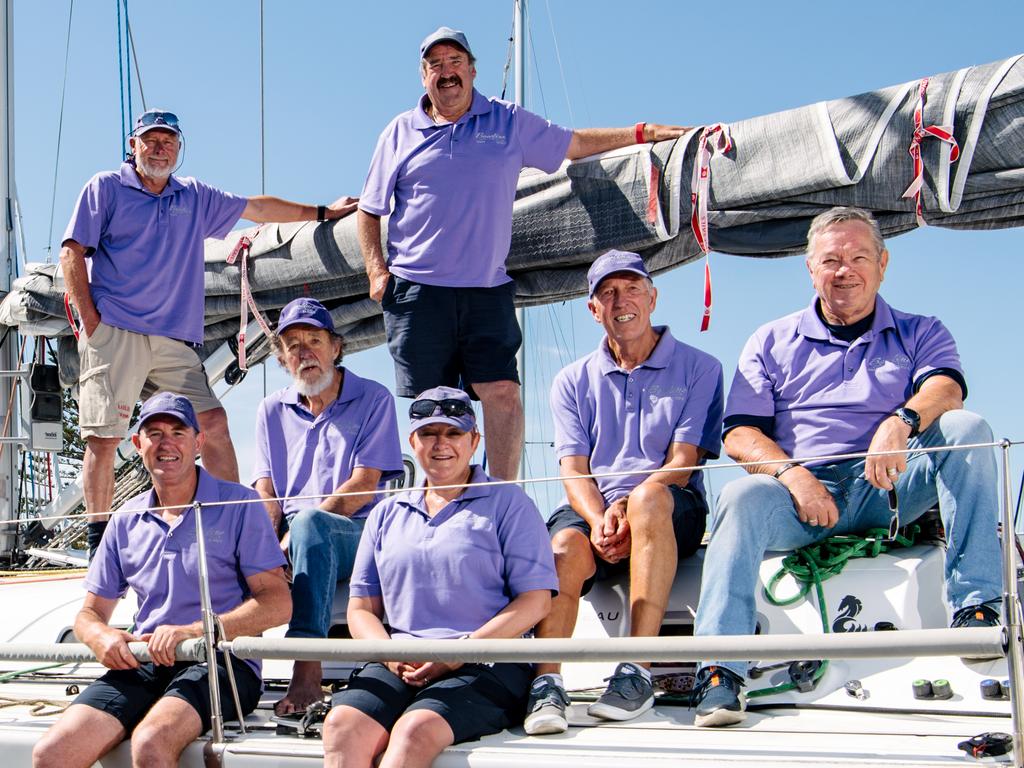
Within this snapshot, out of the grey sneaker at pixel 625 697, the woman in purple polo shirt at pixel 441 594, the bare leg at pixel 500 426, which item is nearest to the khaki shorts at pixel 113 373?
the bare leg at pixel 500 426

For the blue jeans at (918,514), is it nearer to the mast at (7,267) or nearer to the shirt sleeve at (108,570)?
the shirt sleeve at (108,570)

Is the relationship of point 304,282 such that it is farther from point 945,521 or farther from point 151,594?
point 945,521

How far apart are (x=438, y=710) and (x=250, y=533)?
0.97 metres

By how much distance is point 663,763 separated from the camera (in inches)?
110

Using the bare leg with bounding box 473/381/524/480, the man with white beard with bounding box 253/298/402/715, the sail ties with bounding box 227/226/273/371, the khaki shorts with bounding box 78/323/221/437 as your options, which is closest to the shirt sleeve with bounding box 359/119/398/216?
the man with white beard with bounding box 253/298/402/715

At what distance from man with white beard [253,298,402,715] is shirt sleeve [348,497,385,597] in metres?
0.41

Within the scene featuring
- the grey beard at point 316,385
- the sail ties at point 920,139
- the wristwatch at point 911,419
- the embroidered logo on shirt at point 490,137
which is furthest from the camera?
the embroidered logo on shirt at point 490,137

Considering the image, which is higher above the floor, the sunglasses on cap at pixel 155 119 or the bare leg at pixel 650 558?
the sunglasses on cap at pixel 155 119

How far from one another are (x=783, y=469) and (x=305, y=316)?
71.0 inches

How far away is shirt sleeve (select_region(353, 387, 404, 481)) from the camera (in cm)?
423

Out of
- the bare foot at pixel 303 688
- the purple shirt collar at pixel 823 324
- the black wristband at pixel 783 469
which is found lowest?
the bare foot at pixel 303 688

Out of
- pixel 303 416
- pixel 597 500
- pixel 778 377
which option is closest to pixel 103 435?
pixel 303 416

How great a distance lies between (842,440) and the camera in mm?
3746

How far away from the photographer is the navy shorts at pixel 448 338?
15.3ft
